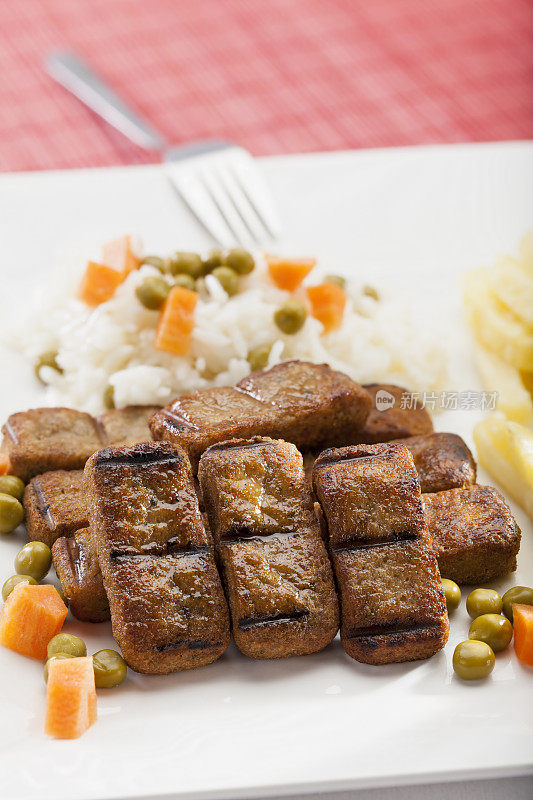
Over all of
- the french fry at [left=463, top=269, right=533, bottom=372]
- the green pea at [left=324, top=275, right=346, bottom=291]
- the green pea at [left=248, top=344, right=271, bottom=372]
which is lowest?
the french fry at [left=463, top=269, right=533, bottom=372]

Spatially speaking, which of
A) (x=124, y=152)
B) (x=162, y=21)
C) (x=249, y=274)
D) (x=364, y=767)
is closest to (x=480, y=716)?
(x=364, y=767)

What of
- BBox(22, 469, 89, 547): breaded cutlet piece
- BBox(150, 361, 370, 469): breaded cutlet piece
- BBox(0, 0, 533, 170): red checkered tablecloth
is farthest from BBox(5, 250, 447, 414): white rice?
BBox(0, 0, 533, 170): red checkered tablecloth

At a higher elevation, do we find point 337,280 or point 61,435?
point 61,435

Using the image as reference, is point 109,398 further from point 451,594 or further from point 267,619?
point 451,594

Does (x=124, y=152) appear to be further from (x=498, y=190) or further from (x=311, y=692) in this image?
(x=311, y=692)

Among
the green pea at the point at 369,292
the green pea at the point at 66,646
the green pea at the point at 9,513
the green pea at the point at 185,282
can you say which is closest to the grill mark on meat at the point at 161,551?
the green pea at the point at 66,646

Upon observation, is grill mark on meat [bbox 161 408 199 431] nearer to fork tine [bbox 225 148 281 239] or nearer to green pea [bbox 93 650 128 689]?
green pea [bbox 93 650 128 689]

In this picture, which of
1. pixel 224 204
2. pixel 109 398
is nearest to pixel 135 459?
pixel 109 398
